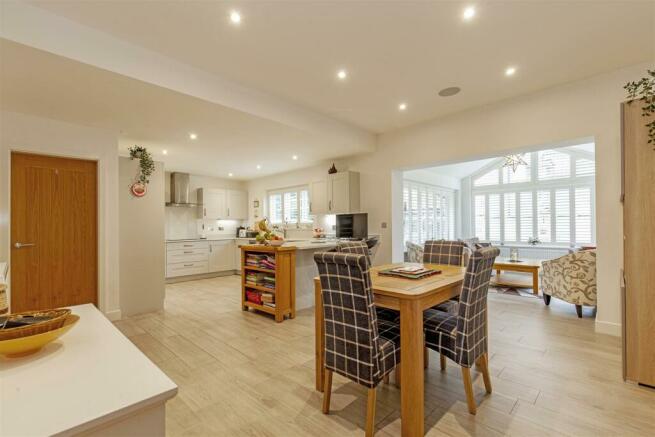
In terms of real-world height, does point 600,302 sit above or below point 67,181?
below

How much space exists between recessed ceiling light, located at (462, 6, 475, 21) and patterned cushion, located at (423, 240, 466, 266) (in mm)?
1970

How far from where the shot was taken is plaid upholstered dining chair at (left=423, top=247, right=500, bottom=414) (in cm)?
181

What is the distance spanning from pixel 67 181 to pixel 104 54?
203 centimetres

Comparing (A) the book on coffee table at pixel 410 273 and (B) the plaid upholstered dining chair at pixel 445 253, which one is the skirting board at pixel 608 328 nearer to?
(B) the plaid upholstered dining chair at pixel 445 253

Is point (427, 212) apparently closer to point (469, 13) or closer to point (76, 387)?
point (469, 13)

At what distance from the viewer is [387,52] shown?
9.44 ft

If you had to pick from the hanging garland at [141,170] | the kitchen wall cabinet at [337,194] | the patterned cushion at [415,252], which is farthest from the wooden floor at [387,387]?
the kitchen wall cabinet at [337,194]

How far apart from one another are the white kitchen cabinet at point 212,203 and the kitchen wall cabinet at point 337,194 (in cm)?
286

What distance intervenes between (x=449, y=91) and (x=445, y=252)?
79.9 inches

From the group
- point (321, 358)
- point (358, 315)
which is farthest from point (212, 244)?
point (358, 315)

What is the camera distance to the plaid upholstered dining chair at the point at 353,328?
1.66 m

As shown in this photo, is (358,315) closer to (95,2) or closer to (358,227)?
(95,2)

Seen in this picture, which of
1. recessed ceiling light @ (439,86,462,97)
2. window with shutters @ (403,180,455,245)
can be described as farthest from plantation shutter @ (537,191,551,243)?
recessed ceiling light @ (439,86,462,97)

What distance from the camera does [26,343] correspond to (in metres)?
0.85
